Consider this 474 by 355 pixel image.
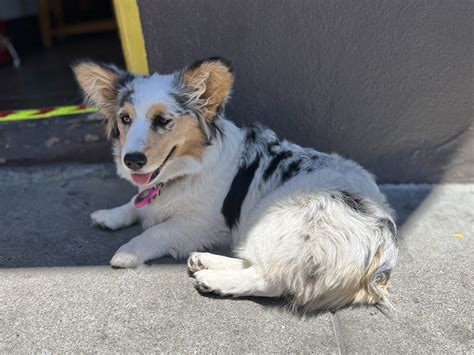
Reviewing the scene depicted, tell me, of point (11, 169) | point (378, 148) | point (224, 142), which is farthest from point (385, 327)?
point (11, 169)

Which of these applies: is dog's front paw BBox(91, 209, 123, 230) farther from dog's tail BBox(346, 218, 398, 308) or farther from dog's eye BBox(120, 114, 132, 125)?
dog's tail BBox(346, 218, 398, 308)

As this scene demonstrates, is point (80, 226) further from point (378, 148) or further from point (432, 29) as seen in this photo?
point (432, 29)

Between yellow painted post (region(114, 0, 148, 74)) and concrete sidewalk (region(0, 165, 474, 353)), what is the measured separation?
1.28 m

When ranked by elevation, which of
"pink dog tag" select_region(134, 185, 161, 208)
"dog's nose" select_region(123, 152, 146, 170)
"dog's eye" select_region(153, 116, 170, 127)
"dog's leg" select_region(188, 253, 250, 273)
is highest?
"dog's eye" select_region(153, 116, 170, 127)

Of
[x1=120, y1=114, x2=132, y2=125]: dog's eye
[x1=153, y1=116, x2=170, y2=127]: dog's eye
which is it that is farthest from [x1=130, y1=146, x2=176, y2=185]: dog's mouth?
[x1=120, y1=114, x2=132, y2=125]: dog's eye

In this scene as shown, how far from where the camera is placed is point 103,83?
311 centimetres

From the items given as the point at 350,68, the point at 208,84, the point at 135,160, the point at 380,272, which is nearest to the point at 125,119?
the point at 135,160

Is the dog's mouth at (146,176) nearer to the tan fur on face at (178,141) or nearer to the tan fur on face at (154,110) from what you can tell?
the tan fur on face at (178,141)

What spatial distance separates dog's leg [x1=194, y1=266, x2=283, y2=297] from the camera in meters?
2.73

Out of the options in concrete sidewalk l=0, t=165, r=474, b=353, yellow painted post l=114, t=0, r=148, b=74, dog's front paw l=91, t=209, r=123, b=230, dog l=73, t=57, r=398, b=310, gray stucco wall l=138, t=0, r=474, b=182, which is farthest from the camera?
yellow painted post l=114, t=0, r=148, b=74

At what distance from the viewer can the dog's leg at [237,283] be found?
8.96ft

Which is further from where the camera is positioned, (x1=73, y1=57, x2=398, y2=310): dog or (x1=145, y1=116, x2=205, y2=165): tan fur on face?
(x1=145, y1=116, x2=205, y2=165): tan fur on face

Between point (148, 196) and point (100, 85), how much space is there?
2.56 ft

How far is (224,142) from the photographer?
327 centimetres
